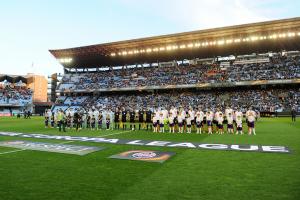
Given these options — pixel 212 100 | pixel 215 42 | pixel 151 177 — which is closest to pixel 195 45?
pixel 215 42

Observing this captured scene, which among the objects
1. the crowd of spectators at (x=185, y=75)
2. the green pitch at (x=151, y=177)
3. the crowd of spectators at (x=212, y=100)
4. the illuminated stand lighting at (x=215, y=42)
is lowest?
the green pitch at (x=151, y=177)

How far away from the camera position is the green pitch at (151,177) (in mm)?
5590

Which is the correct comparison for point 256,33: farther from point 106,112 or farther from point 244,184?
point 244,184

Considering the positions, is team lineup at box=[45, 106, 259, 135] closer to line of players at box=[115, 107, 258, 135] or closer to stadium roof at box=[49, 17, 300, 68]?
line of players at box=[115, 107, 258, 135]

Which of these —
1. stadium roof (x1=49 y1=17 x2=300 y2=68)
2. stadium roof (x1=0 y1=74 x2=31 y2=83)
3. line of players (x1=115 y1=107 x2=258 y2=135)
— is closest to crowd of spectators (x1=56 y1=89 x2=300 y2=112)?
stadium roof (x1=49 y1=17 x2=300 y2=68)

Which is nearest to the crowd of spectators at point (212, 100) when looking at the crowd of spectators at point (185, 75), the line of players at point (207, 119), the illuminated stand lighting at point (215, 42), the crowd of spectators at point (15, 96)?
the crowd of spectators at point (185, 75)

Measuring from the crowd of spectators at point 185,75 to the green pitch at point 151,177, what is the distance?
40569 mm

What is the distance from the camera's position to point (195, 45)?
4909 cm

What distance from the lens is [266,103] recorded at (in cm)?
4400

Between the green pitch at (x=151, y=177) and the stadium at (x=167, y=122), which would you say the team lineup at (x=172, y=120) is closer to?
the stadium at (x=167, y=122)

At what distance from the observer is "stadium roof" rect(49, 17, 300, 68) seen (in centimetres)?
4241

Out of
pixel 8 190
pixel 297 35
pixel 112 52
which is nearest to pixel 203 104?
pixel 297 35

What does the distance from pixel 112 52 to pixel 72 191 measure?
52714 millimetres

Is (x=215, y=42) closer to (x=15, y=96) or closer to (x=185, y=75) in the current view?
(x=185, y=75)
